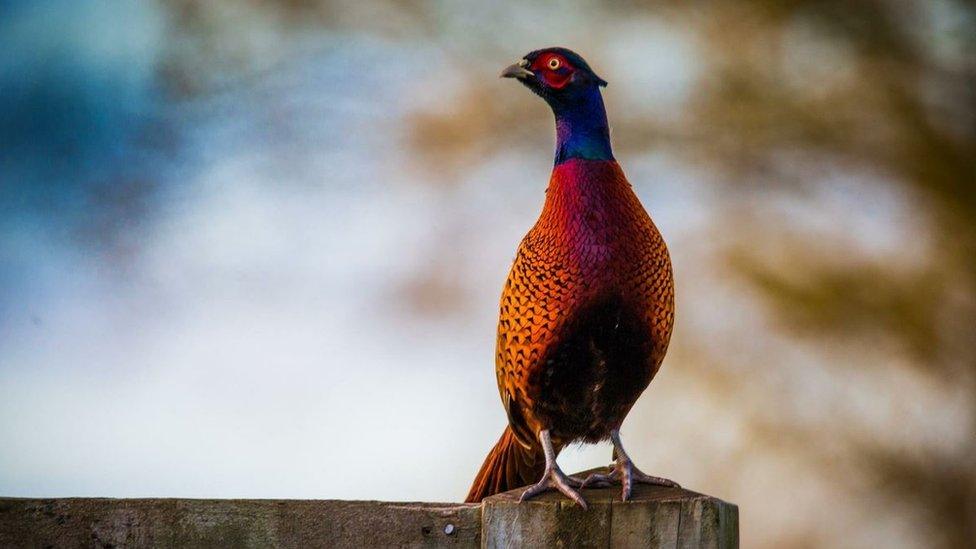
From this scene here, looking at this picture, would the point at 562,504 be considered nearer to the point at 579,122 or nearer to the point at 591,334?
the point at 591,334

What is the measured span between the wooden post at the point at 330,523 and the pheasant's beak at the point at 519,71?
133cm

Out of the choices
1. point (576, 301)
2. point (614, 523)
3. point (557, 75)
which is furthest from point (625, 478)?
point (557, 75)

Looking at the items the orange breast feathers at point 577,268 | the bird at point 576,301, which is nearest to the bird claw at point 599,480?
the bird at point 576,301

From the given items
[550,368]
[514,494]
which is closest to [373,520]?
[514,494]

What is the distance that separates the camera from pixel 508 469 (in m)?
3.00

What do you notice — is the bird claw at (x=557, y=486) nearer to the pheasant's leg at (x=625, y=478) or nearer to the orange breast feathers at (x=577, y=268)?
the pheasant's leg at (x=625, y=478)

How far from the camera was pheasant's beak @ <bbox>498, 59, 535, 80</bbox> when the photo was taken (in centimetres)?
296

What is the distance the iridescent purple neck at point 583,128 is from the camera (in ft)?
9.46

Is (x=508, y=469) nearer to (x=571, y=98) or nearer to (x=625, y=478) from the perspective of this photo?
(x=625, y=478)

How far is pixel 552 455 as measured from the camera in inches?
103

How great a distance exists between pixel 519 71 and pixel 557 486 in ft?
4.01

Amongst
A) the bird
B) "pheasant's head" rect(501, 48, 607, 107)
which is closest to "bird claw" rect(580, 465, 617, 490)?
the bird

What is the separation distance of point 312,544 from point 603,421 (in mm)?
1124

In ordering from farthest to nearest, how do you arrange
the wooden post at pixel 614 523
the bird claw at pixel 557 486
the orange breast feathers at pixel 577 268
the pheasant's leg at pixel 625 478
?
1. the orange breast feathers at pixel 577 268
2. the pheasant's leg at pixel 625 478
3. the bird claw at pixel 557 486
4. the wooden post at pixel 614 523
